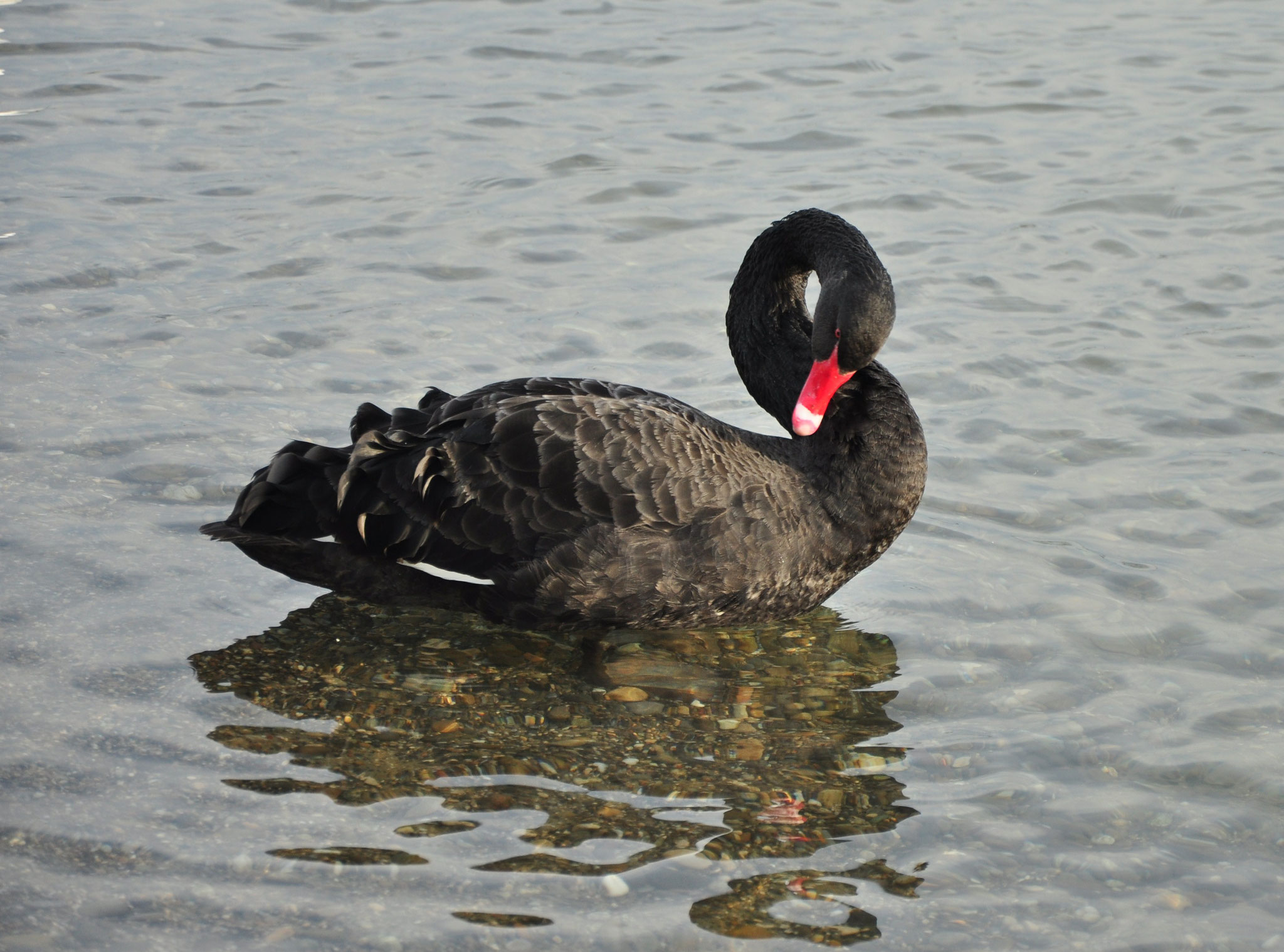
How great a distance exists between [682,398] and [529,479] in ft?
6.64

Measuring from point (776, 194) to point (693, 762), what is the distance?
517 cm

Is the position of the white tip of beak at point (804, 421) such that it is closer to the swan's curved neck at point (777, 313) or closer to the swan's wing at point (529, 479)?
the swan's wing at point (529, 479)

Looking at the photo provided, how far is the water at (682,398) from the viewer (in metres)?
3.92

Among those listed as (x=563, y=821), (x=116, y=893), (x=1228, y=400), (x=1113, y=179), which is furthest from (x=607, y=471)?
(x=1113, y=179)

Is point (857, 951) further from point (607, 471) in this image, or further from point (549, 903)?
point (607, 471)

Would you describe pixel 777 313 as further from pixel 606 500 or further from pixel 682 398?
pixel 606 500

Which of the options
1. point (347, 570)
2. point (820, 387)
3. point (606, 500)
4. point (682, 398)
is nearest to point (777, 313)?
point (820, 387)

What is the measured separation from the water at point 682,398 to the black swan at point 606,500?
0.30 m

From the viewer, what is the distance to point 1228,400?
6.66 metres

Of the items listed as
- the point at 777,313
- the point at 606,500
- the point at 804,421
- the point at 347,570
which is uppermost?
the point at 777,313

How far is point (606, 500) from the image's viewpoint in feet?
16.1

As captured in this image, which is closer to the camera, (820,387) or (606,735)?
(606,735)

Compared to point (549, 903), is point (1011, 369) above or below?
above

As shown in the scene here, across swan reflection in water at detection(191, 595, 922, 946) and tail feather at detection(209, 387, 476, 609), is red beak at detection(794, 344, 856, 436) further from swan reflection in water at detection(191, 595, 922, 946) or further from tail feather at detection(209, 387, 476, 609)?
tail feather at detection(209, 387, 476, 609)
